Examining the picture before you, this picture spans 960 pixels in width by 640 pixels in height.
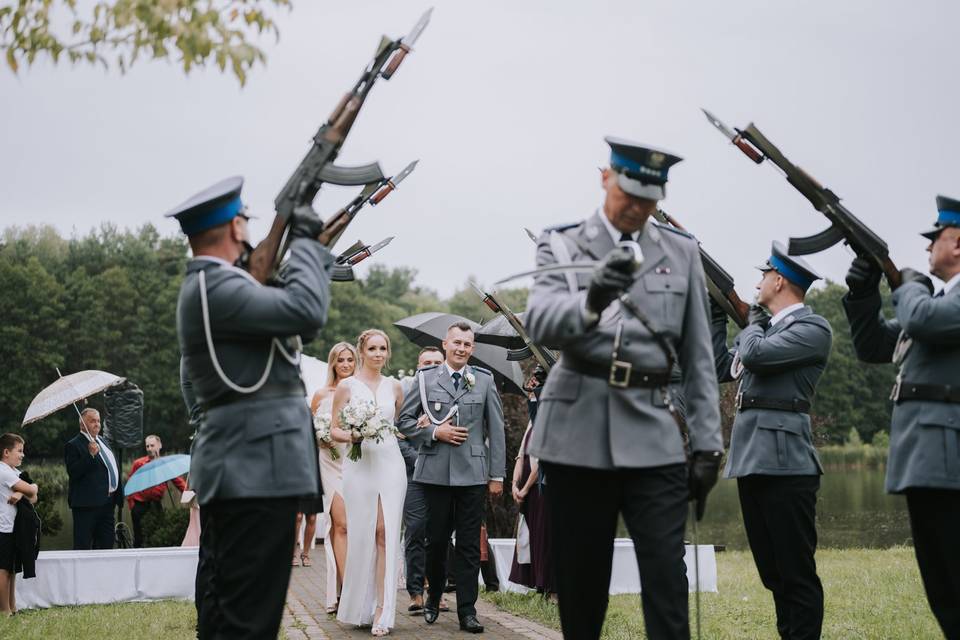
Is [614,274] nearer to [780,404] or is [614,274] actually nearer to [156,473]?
[780,404]

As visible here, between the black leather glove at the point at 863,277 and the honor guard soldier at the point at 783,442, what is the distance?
79cm

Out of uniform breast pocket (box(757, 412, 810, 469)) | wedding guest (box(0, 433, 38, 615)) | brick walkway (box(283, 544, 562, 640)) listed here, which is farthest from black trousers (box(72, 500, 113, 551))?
uniform breast pocket (box(757, 412, 810, 469))

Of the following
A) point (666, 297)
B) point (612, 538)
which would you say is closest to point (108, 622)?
point (612, 538)

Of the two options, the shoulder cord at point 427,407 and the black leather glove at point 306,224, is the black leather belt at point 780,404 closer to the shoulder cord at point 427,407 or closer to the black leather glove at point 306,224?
the black leather glove at point 306,224

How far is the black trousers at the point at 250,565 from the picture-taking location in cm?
440

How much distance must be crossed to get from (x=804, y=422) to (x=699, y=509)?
239cm

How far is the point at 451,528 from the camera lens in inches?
394

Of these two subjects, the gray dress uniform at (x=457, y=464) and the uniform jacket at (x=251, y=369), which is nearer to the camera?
the uniform jacket at (x=251, y=369)

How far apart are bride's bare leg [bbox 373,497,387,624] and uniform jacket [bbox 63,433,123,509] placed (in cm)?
701

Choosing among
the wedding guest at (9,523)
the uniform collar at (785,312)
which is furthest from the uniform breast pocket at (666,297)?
the wedding guest at (9,523)

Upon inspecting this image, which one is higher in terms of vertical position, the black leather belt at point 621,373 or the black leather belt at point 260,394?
the black leather belt at point 621,373

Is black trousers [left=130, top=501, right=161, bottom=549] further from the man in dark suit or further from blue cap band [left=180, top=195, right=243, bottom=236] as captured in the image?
blue cap band [left=180, top=195, right=243, bottom=236]

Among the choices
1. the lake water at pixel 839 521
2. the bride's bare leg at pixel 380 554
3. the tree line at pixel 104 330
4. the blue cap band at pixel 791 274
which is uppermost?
the tree line at pixel 104 330

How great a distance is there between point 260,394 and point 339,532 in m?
6.11
